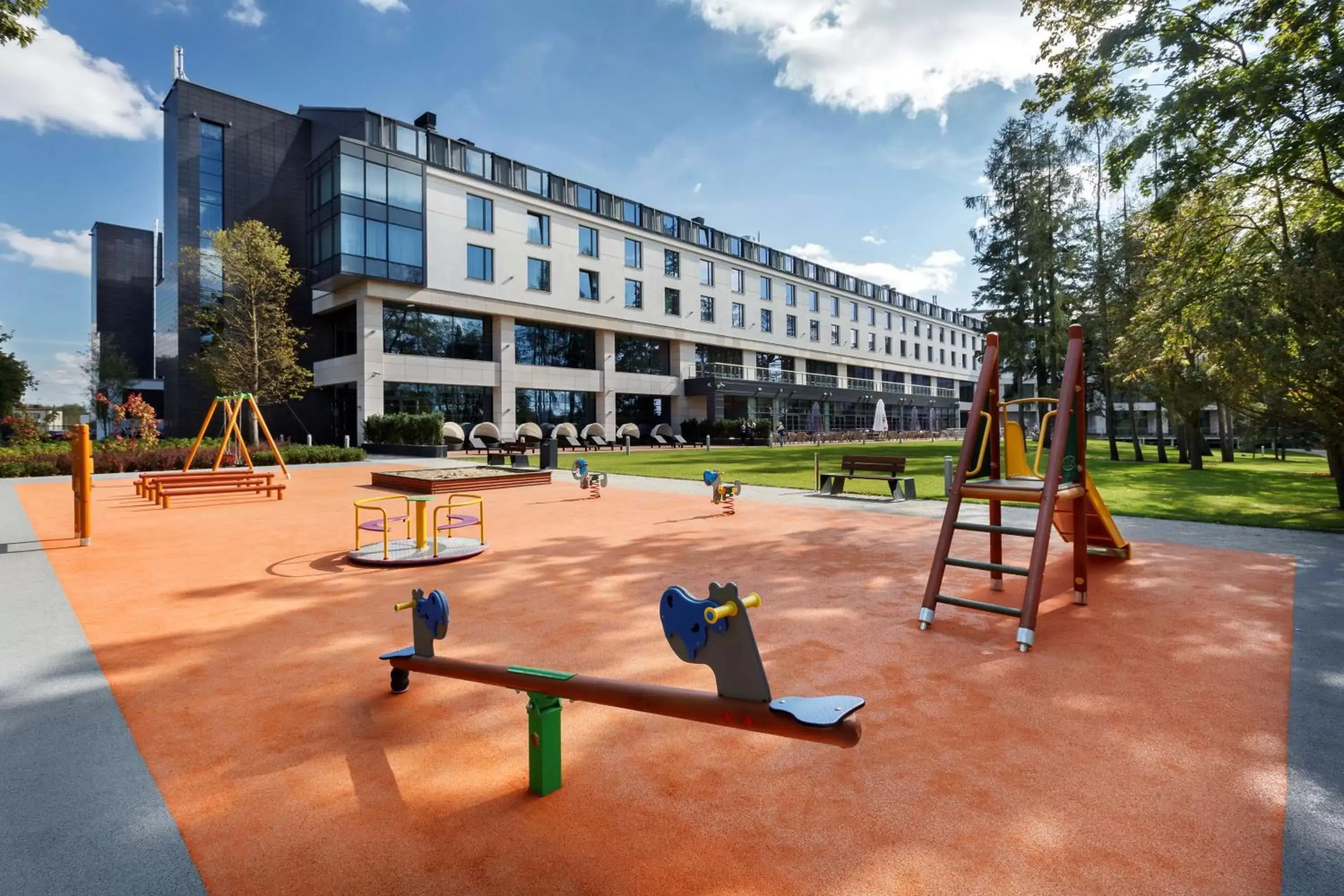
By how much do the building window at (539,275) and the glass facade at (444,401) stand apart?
7202 millimetres

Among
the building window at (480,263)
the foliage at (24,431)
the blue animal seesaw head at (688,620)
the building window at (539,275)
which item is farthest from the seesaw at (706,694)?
the building window at (539,275)

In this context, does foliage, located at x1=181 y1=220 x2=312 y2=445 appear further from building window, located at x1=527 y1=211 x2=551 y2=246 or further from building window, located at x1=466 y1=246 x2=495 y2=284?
building window, located at x1=527 y1=211 x2=551 y2=246

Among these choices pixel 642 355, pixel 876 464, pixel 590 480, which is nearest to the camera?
pixel 876 464

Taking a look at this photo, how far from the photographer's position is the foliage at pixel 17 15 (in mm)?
10438

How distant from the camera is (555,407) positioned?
1655 inches

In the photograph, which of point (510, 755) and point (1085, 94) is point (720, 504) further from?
point (1085, 94)

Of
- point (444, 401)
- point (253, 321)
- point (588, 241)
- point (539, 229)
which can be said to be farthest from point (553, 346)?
point (253, 321)

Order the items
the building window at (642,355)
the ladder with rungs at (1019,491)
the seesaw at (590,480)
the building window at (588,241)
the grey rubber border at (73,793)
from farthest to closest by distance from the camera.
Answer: the building window at (642,355)
the building window at (588,241)
the seesaw at (590,480)
the ladder with rungs at (1019,491)
the grey rubber border at (73,793)

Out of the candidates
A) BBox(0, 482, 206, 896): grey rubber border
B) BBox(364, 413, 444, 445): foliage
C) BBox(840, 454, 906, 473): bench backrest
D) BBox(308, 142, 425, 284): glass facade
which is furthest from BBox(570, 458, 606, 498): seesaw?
BBox(308, 142, 425, 284): glass facade

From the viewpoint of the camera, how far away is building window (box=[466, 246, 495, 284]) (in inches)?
1465

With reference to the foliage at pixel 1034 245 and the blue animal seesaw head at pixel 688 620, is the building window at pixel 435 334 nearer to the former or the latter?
the foliage at pixel 1034 245

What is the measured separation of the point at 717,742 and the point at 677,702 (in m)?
1.17

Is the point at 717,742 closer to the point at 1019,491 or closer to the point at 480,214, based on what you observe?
the point at 1019,491

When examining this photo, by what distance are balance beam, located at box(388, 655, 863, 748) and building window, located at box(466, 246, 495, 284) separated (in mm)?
37427
